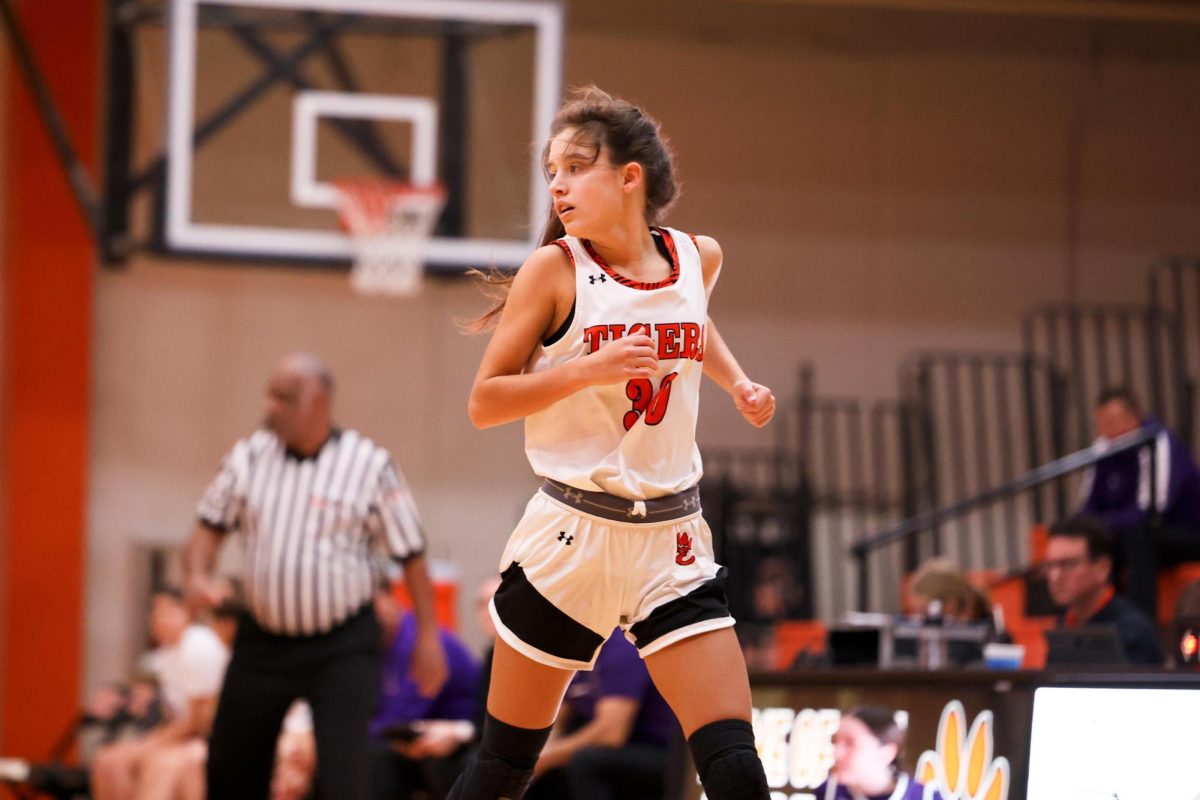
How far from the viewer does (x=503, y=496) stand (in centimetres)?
1232

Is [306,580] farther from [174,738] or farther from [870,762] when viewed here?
[174,738]

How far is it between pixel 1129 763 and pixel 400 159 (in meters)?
6.64

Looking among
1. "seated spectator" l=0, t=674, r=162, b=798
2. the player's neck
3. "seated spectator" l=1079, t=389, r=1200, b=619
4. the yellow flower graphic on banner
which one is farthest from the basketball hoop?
the player's neck

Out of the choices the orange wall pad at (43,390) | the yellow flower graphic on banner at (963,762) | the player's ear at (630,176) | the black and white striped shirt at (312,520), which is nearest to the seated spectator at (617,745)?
the black and white striped shirt at (312,520)

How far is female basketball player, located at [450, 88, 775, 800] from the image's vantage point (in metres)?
2.86

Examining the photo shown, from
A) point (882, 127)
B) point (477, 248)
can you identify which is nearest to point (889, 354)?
point (882, 127)

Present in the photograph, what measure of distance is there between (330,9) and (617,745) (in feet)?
17.0

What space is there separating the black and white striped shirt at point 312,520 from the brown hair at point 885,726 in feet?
5.40

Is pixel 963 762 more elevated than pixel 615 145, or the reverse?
pixel 615 145

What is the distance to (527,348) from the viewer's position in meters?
2.90

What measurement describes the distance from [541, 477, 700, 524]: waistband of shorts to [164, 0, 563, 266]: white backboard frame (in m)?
6.03

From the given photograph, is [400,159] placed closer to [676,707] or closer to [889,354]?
[889,354]

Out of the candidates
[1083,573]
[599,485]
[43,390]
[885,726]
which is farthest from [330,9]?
[599,485]

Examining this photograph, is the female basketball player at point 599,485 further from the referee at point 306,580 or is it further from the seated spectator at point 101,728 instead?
the seated spectator at point 101,728
